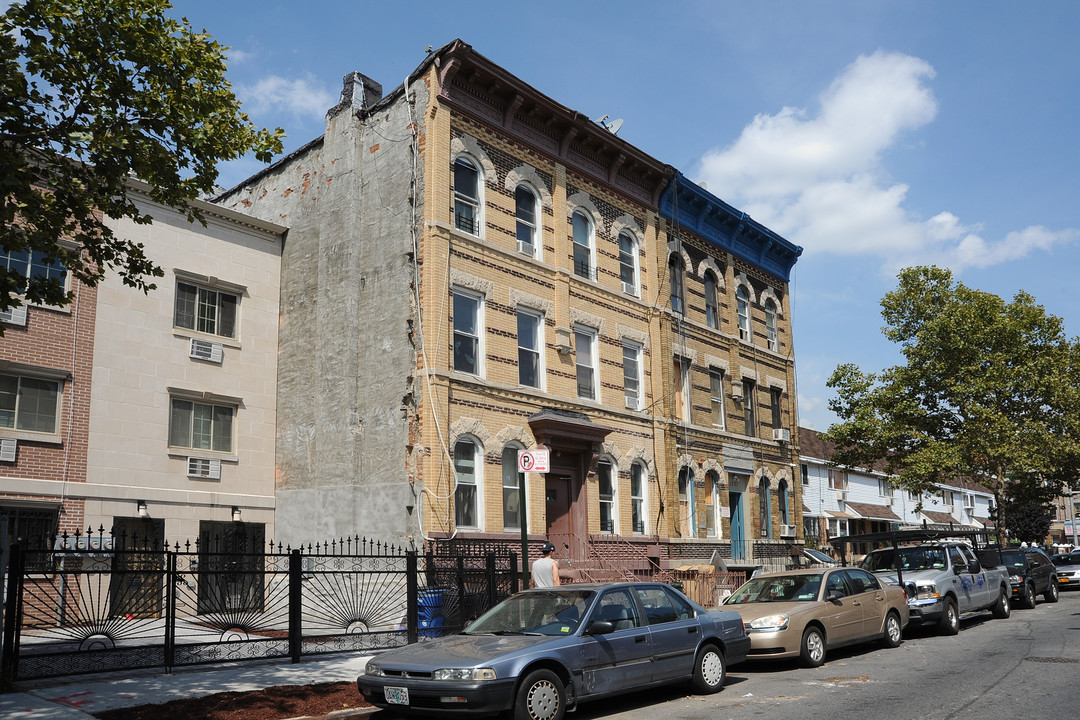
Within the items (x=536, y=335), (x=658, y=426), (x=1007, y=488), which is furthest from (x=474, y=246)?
(x=1007, y=488)

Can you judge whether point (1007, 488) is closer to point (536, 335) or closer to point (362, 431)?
point (536, 335)

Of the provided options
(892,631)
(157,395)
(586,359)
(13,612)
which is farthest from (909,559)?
(157,395)

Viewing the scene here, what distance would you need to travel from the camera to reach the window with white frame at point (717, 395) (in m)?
27.1

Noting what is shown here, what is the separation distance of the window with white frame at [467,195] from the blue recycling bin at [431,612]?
8192 mm

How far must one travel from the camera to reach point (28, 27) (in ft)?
34.3

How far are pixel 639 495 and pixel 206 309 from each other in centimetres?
1163

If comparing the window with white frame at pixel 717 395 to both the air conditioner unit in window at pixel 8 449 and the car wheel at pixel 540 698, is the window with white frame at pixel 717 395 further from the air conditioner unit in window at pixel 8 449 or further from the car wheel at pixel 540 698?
the car wheel at pixel 540 698

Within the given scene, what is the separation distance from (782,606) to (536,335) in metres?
9.86

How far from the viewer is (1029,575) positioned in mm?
23953

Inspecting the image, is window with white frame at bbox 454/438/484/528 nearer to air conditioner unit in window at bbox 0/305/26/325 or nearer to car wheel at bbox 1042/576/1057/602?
air conditioner unit in window at bbox 0/305/26/325

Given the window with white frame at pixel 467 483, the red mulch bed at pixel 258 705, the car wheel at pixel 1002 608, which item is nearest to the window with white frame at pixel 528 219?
the window with white frame at pixel 467 483

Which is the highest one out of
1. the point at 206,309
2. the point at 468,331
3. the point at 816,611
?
the point at 206,309

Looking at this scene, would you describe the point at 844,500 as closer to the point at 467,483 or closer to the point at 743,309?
the point at 743,309

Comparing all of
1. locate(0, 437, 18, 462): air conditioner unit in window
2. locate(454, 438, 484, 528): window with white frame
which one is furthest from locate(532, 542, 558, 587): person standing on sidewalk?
locate(0, 437, 18, 462): air conditioner unit in window
